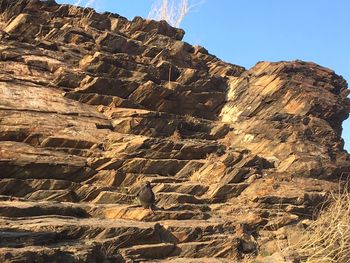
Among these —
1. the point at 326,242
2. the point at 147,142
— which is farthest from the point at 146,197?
the point at 326,242

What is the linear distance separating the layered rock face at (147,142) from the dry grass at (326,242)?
0.87 m

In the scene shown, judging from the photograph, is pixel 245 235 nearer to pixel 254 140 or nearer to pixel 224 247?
pixel 224 247

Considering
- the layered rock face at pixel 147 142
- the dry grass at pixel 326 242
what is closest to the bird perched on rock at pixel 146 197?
the layered rock face at pixel 147 142

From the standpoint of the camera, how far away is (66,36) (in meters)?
28.3

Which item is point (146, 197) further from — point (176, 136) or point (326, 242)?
point (176, 136)

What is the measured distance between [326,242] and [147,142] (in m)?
8.33

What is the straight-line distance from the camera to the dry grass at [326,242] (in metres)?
16.8

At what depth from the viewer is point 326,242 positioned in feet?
56.3

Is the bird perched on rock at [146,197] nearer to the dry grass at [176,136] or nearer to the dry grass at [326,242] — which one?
the dry grass at [326,242]

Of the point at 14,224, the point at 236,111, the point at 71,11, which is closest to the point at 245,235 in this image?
the point at 14,224

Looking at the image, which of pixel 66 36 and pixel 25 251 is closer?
pixel 25 251

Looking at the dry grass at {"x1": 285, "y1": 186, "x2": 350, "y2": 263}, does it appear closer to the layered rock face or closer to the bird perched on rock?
the layered rock face

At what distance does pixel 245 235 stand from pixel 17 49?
14.7 meters

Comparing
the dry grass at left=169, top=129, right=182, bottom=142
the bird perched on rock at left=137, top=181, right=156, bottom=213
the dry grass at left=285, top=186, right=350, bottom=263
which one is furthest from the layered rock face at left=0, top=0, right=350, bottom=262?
the dry grass at left=285, top=186, right=350, bottom=263
